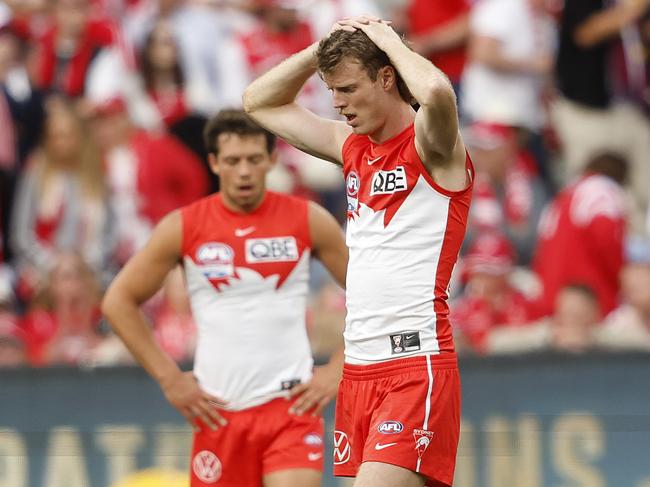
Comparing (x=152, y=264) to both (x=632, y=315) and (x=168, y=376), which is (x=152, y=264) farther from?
(x=632, y=315)

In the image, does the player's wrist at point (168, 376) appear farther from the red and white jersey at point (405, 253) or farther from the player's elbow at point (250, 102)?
the red and white jersey at point (405, 253)

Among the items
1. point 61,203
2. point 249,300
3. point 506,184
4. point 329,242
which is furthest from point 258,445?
point 61,203

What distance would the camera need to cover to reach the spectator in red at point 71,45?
13523mm

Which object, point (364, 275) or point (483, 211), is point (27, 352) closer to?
point (483, 211)

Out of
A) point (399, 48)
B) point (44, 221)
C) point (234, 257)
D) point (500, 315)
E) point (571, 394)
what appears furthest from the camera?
point (44, 221)

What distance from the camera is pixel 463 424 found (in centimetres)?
981

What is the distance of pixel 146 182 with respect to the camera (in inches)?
500

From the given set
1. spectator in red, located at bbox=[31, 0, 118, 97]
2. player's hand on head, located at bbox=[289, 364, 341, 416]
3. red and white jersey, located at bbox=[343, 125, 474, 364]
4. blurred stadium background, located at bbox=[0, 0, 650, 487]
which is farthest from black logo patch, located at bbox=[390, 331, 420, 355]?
spectator in red, located at bbox=[31, 0, 118, 97]

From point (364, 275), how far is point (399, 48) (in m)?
0.94

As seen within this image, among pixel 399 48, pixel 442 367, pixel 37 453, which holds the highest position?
pixel 399 48

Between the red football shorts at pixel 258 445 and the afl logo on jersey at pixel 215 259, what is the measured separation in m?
0.68

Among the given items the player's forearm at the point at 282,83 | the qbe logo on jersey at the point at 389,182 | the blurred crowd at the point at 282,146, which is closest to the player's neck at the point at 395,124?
the qbe logo on jersey at the point at 389,182

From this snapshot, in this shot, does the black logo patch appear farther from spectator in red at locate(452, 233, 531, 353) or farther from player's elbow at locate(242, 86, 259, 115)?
spectator in red at locate(452, 233, 531, 353)

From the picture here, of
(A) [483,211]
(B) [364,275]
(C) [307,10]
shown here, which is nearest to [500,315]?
(A) [483,211]
